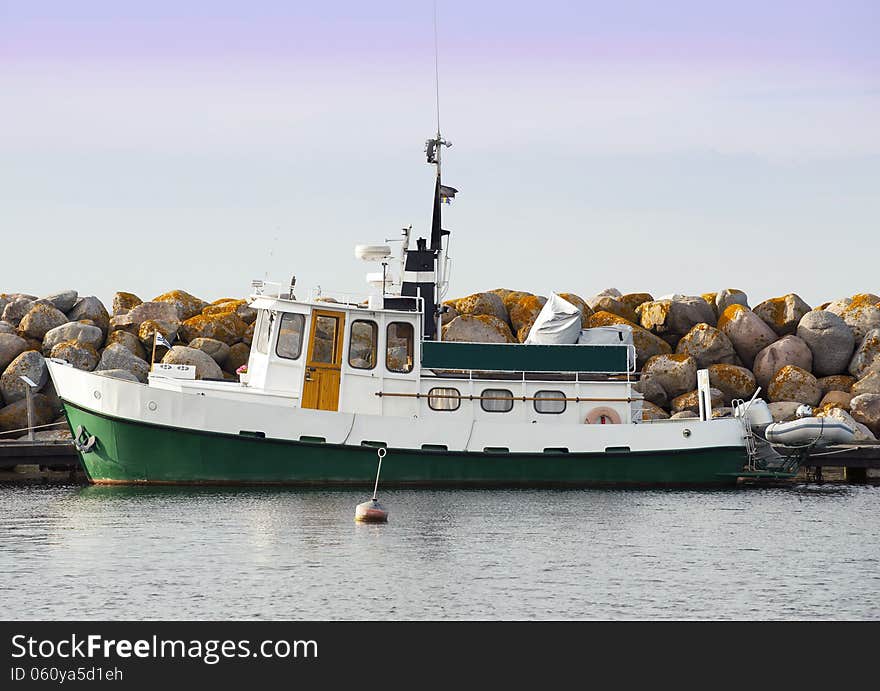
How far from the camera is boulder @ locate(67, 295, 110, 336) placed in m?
33.4

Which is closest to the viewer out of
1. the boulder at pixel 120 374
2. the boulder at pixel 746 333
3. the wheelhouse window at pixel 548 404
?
the wheelhouse window at pixel 548 404

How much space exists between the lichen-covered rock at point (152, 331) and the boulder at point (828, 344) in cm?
1518

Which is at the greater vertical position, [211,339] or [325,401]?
[211,339]

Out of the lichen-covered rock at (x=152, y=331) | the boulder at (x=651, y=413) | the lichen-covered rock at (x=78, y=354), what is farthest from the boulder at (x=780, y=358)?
the lichen-covered rock at (x=78, y=354)

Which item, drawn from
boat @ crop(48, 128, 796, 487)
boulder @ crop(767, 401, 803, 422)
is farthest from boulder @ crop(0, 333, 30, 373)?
boulder @ crop(767, 401, 803, 422)

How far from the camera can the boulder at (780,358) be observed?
3138 cm

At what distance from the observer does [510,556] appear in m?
17.1

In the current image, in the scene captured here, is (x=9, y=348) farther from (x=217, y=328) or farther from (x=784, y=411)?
(x=784, y=411)

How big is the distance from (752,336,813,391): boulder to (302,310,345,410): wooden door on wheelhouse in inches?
477

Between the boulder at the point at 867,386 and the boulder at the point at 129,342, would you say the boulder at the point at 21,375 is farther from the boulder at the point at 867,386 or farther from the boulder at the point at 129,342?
the boulder at the point at 867,386

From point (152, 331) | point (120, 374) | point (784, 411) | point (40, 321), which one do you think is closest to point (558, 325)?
point (784, 411)
